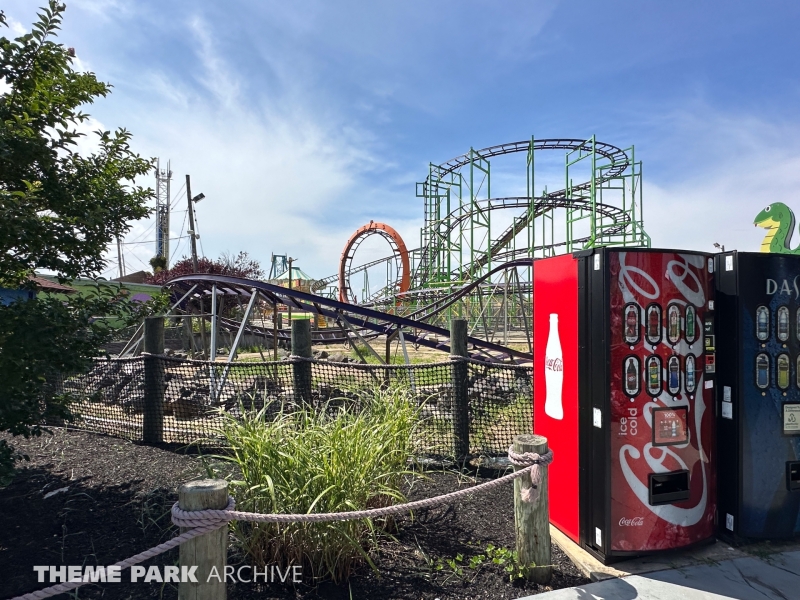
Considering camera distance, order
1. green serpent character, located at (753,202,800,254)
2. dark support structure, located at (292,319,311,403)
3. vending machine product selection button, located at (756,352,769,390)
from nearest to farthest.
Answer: vending machine product selection button, located at (756,352,769,390)
dark support structure, located at (292,319,311,403)
green serpent character, located at (753,202,800,254)

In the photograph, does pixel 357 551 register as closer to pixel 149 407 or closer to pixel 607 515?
pixel 607 515

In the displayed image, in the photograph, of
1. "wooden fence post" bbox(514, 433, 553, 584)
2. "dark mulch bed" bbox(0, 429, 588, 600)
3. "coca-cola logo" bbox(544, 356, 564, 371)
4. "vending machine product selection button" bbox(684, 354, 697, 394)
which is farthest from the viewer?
"coca-cola logo" bbox(544, 356, 564, 371)

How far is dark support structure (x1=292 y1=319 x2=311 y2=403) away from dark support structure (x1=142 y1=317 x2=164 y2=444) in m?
1.56

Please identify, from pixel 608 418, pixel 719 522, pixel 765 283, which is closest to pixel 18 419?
pixel 608 418

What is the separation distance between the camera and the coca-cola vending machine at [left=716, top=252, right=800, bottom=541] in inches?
121

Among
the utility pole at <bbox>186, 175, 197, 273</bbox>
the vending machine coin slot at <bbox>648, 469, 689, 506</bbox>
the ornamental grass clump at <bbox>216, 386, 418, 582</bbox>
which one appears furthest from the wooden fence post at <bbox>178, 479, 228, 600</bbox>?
the utility pole at <bbox>186, 175, 197, 273</bbox>

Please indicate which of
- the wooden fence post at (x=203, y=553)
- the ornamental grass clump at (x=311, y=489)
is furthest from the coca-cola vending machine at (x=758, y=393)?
the wooden fence post at (x=203, y=553)

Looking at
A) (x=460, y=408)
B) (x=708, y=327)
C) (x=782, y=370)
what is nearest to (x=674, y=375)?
(x=708, y=327)

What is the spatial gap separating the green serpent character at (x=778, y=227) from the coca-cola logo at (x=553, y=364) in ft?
37.4

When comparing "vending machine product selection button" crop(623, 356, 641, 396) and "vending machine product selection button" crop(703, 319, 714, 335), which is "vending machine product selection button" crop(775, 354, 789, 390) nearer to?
"vending machine product selection button" crop(703, 319, 714, 335)

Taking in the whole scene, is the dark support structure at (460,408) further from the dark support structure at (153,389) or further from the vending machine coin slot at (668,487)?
the dark support structure at (153,389)

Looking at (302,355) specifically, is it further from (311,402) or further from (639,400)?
(639,400)

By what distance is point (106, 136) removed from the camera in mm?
3660

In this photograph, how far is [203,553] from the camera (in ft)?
6.48
